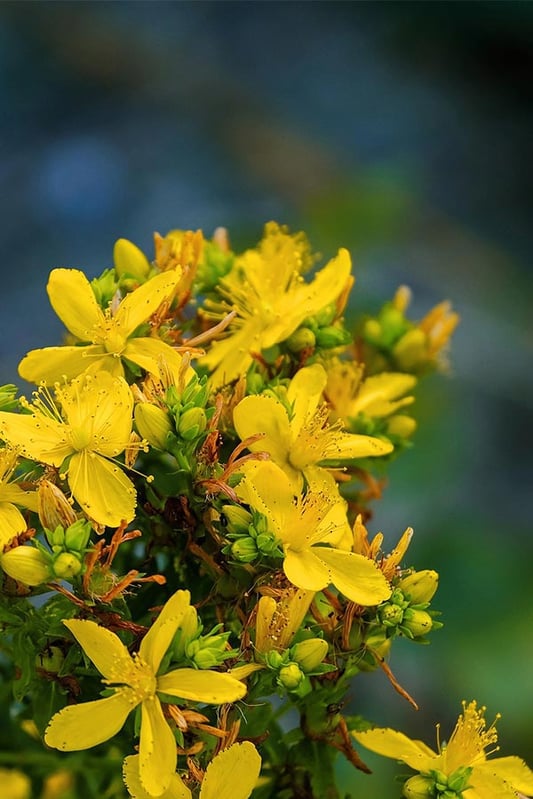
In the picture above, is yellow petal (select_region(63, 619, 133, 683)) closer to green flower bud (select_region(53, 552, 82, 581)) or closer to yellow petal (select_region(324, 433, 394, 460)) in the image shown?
green flower bud (select_region(53, 552, 82, 581))

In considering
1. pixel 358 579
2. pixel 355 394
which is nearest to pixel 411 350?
pixel 355 394

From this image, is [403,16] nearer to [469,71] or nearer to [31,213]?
[469,71]

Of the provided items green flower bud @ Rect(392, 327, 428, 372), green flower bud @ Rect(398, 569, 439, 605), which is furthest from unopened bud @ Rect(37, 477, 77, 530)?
green flower bud @ Rect(392, 327, 428, 372)

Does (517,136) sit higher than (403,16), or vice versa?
(403,16)

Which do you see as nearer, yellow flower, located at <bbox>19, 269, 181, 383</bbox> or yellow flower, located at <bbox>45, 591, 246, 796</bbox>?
yellow flower, located at <bbox>45, 591, 246, 796</bbox>

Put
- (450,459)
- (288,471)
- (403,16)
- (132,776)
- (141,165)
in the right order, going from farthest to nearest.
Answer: (403,16) < (141,165) < (450,459) < (288,471) < (132,776)

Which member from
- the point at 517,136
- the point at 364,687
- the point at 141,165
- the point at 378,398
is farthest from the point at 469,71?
the point at 378,398

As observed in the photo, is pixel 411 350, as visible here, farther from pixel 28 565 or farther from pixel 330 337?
pixel 28 565
